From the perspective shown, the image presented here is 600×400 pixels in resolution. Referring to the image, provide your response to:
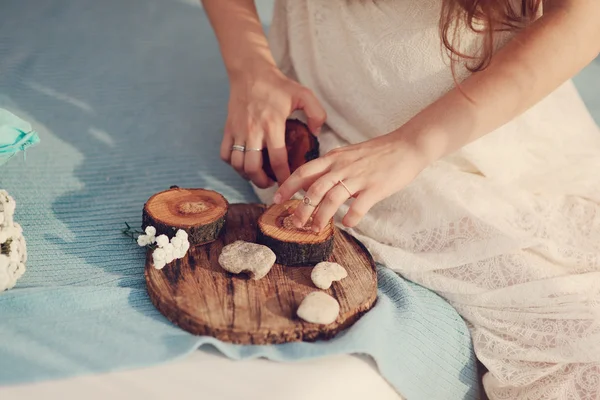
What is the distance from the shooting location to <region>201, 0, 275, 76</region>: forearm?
1079 mm

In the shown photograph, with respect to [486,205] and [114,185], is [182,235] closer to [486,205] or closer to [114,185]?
[114,185]

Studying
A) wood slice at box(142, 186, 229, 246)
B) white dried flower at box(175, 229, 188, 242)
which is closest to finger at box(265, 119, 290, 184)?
wood slice at box(142, 186, 229, 246)

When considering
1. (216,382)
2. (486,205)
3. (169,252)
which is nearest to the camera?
(216,382)

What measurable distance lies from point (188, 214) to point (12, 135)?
246 mm

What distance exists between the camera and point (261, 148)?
Answer: 39.1 inches

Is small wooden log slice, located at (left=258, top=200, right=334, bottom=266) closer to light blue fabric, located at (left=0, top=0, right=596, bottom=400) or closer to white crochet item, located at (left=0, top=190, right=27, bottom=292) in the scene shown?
light blue fabric, located at (left=0, top=0, right=596, bottom=400)

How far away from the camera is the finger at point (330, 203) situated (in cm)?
82

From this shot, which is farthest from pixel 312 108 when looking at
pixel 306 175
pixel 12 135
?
pixel 12 135

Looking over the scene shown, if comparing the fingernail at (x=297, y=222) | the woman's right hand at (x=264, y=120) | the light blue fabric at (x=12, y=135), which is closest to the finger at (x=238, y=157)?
the woman's right hand at (x=264, y=120)

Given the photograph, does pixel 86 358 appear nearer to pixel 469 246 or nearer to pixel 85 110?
pixel 469 246

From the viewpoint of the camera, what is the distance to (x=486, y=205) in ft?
3.02

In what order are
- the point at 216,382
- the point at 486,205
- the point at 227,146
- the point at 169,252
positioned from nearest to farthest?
the point at 216,382 → the point at 169,252 → the point at 486,205 → the point at 227,146

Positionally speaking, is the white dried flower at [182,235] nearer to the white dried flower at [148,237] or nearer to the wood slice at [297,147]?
the white dried flower at [148,237]

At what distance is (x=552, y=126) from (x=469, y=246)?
0.29 meters
